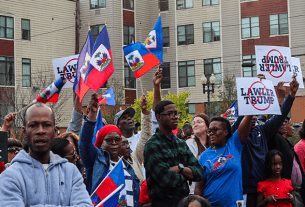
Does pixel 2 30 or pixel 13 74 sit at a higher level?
pixel 2 30

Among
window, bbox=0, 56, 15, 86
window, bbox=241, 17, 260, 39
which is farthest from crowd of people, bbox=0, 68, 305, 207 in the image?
window, bbox=241, 17, 260, 39

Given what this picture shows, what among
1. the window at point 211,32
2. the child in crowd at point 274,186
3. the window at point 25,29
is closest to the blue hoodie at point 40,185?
the child in crowd at point 274,186

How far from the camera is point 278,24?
33.4 m

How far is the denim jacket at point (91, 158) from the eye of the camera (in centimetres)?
462

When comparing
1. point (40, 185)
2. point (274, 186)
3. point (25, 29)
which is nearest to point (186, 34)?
point (25, 29)

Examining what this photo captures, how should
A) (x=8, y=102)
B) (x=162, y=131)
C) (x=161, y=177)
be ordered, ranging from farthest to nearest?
1. (x=8, y=102)
2. (x=162, y=131)
3. (x=161, y=177)

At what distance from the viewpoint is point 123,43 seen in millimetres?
36438

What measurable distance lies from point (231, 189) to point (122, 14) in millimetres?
32784

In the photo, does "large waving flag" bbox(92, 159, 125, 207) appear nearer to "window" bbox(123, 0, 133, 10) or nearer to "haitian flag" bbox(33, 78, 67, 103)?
"haitian flag" bbox(33, 78, 67, 103)

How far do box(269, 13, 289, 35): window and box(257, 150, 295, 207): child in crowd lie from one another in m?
28.8

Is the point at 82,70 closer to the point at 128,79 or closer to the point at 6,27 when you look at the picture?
the point at 6,27

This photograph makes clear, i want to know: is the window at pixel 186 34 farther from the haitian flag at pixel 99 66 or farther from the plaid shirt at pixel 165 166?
the plaid shirt at pixel 165 166

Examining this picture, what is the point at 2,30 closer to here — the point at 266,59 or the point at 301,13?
the point at 301,13

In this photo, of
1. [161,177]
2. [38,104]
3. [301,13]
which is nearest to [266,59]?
[161,177]
